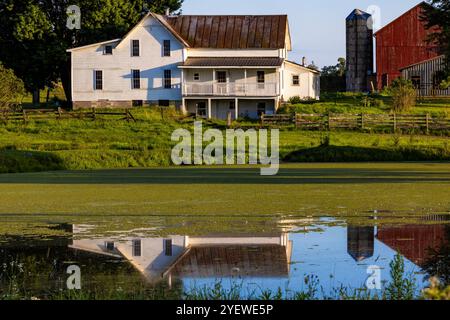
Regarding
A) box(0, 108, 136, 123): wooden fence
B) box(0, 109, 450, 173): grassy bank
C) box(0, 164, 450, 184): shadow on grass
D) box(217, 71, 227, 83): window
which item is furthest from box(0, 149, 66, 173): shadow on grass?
box(217, 71, 227, 83): window

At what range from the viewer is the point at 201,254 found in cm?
1773

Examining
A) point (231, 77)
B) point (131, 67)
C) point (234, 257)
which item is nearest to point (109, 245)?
point (234, 257)

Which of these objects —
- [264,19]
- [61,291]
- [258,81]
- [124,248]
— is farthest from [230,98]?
[61,291]

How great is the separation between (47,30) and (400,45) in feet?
95.5

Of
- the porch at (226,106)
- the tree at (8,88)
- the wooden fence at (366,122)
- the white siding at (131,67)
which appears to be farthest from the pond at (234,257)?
the white siding at (131,67)

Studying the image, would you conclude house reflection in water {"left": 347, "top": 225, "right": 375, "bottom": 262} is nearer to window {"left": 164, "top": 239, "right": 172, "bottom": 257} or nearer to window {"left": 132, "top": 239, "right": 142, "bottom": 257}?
window {"left": 164, "top": 239, "right": 172, "bottom": 257}

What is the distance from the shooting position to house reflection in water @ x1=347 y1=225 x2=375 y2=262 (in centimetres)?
1753

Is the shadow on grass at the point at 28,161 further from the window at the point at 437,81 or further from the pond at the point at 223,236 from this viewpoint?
the window at the point at 437,81

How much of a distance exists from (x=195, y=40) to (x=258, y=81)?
5.58 metres

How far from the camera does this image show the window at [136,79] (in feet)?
237

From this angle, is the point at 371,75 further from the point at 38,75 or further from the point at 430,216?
the point at 430,216

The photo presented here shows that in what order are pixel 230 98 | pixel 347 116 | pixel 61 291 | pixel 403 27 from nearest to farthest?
pixel 61 291 → pixel 347 116 → pixel 230 98 → pixel 403 27

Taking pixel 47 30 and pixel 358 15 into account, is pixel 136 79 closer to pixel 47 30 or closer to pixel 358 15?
pixel 47 30

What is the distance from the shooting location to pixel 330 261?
1680cm
